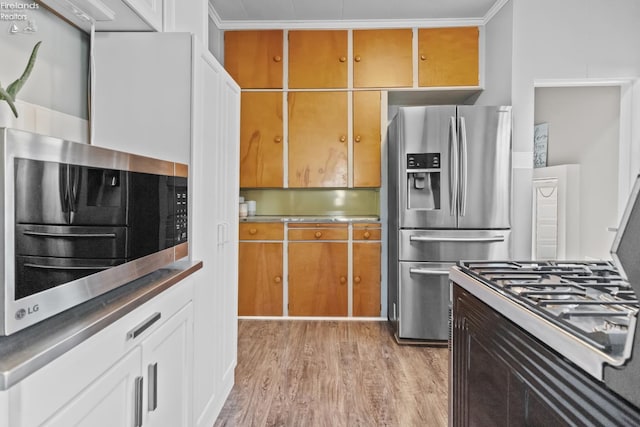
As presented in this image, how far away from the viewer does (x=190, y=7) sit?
196 centimetres

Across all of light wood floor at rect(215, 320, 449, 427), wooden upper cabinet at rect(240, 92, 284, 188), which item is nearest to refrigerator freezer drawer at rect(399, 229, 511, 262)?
light wood floor at rect(215, 320, 449, 427)

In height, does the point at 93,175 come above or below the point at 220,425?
above

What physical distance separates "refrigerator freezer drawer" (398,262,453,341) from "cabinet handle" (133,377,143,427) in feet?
7.76

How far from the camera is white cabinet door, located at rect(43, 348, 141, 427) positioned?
2.58ft

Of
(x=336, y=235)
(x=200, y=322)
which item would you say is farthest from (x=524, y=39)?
(x=200, y=322)

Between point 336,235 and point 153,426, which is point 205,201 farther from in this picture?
point 336,235

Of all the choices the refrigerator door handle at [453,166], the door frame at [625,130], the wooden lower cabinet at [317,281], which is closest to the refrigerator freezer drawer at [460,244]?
the refrigerator door handle at [453,166]

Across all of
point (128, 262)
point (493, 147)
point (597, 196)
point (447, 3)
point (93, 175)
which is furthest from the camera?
point (597, 196)

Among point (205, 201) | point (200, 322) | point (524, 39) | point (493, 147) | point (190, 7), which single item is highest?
point (524, 39)

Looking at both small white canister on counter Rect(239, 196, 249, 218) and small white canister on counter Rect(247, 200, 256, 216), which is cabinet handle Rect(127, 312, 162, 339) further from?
small white canister on counter Rect(247, 200, 256, 216)

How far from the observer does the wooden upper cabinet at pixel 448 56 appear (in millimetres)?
3713

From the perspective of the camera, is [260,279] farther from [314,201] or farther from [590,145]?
[590,145]

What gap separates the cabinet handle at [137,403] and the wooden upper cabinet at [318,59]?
10.3ft

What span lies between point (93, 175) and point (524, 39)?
3.28 metres
